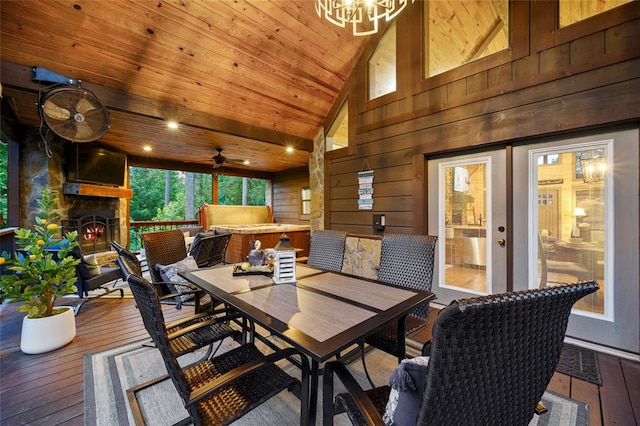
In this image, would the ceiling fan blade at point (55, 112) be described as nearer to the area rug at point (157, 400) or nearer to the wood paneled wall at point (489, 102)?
the area rug at point (157, 400)

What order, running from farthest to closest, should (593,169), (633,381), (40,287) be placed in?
(593,169) < (40,287) < (633,381)

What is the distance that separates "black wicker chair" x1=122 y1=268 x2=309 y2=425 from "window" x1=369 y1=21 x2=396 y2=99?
3.57 m

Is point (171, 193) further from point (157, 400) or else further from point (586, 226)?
point (586, 226)

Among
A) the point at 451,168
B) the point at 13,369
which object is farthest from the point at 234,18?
the point at 13,369

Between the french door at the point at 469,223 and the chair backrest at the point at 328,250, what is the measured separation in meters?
1.41

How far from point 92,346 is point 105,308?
40.8 inches

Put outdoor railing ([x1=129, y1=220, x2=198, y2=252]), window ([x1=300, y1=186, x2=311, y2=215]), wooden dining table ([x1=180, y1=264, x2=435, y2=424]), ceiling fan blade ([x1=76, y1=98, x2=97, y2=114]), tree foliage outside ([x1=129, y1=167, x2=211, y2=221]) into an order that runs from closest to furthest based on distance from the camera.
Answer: wooden dining table ([x1=180, y1=264, x2=435, y2=424])
ceiling fan blade ([x1=76, y1=98, x2=97, y2=114])
outdoor railing ([x1=129, y1=220, x2=198, y2=252])
window ([x1=300, y1=186, x2=311, y2=215])
tree foliage outside ([x1=129, y1=167, x2=211, y2=221])

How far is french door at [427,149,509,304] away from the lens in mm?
2801

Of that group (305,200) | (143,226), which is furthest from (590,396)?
(143,226)

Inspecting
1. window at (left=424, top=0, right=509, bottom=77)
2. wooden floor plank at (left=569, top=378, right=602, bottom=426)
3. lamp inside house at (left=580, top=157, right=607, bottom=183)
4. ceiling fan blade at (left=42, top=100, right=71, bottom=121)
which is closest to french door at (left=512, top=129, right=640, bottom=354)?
lamp inside house at (left=580, top=157, right=607, bottom=183)

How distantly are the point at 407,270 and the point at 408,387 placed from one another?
1423 millimetres

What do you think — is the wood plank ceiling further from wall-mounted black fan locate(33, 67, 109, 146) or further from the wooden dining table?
the wooden dining table

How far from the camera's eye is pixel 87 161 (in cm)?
465

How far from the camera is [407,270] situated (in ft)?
6.78
